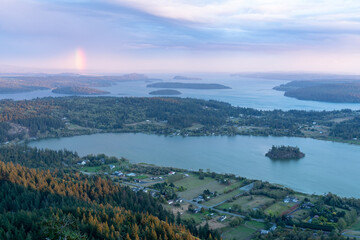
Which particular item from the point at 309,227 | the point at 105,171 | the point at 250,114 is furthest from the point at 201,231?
the point at 250,114

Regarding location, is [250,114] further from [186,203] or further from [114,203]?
[114,203]

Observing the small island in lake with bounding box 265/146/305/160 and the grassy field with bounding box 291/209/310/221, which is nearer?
the grassy field with bounding box 291/209/310/221

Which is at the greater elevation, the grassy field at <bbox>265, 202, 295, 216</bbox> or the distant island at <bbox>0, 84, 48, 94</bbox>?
the distant island at <bbox>0, 84, 48, 94</bbox>

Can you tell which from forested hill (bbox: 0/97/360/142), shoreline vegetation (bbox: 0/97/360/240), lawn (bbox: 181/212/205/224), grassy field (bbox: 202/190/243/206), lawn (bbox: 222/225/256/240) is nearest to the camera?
shoreline vegetation (bbox: 0/97/360/240)

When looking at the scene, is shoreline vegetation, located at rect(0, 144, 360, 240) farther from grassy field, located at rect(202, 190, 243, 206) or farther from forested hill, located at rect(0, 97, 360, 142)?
forested hill, located at rect(0, 97, 360, 142)

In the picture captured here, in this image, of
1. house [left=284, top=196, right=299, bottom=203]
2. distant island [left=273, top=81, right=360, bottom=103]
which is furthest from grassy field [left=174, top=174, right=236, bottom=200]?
distant island [left=273, top=81, right=360, bottom=103]

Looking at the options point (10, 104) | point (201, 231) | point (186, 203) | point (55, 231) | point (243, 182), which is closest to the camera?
point (55, 231)
